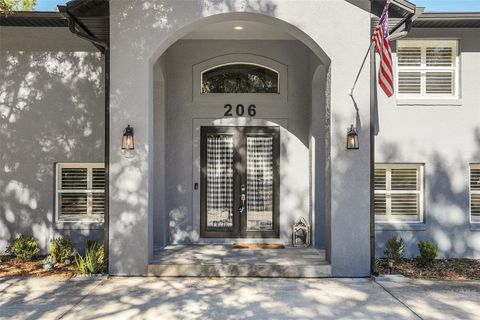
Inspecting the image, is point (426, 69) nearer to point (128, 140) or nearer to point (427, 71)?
point (427, 71)

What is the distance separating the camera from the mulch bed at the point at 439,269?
7168mm

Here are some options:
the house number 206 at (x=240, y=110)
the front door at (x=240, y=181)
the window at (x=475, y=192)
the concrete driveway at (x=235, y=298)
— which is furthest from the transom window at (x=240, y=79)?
the window at (x=475, y=192)

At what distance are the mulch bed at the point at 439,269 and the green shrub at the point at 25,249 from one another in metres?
6.37

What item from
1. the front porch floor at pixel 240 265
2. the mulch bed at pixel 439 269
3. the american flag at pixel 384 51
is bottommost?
the mulch bed at pixel 439 269

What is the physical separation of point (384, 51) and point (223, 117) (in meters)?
4.02

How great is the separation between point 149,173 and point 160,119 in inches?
80.9

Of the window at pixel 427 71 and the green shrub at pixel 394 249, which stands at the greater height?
the window at pixel 427 71

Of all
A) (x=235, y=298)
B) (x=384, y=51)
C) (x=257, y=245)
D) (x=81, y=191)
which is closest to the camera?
(x=235, y=298)

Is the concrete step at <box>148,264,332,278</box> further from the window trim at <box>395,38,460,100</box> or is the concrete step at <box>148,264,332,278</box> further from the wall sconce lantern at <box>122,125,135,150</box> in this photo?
the window trim at <box>395,38,460,100</box>

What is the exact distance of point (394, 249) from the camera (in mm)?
8000

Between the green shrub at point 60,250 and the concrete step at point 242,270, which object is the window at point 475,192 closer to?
the concrete step at point 242,270

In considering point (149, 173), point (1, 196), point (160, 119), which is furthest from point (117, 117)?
point (1, 196)

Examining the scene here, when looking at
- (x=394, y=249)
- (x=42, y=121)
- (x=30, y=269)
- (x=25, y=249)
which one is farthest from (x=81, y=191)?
(x=394, y=249)

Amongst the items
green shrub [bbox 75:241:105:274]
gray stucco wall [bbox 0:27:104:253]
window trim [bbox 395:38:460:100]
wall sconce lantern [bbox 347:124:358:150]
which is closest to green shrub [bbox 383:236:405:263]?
wall sconce lantern [bbox 347:124:358:150]
